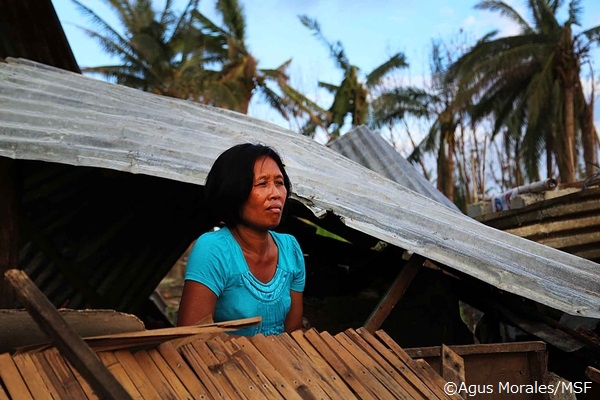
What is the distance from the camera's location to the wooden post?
3.85 m

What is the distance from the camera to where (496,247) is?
342 cm

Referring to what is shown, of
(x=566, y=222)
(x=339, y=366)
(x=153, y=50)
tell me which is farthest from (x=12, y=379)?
(x=153, y=50)

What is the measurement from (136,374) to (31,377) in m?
0.28

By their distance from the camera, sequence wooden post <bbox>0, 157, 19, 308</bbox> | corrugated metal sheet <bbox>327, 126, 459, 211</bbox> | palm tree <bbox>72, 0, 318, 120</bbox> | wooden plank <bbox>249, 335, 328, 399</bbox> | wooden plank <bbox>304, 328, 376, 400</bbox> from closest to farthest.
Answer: wooden plank <bbox>249, 335, 328, 399</bbox> → wooden plank <bbox>304, 328, 376, 400</bbox> → wooden post <bbox>0, 157, 19, 308</bbox> → corrugated metal sheet <bbox>327, 126, 459, 211</bbox> → palm tree <bbox>72, 0, 318, 120</bbox>

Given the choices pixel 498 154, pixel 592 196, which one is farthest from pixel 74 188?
pixel 498 154

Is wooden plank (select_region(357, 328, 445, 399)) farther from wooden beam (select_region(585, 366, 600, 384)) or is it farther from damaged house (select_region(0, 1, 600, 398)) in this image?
wooden beam (select_region(585, 366, 600, 384))

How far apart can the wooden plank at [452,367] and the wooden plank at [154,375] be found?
1.32 metres

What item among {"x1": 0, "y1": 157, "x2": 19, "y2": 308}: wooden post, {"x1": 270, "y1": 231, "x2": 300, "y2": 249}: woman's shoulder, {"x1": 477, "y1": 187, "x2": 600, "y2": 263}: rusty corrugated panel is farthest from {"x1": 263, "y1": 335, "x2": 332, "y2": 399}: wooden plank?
{"x1": 477, "y1": 187, "x2": 600, "y2": 263}: rusty corrugated panel

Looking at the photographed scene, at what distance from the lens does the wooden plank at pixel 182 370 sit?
180 cm

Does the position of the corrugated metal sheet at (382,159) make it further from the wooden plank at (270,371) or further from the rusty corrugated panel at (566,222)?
the wooden plank at (270,371)

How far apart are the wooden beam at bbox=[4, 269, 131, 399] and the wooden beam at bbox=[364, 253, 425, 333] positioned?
209cm

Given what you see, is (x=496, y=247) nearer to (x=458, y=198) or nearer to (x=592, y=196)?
(x=592, y=196)

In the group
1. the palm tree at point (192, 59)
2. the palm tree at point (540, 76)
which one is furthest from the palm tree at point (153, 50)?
the palm tree at point (540, 76)

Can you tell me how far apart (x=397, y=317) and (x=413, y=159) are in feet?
77.6
